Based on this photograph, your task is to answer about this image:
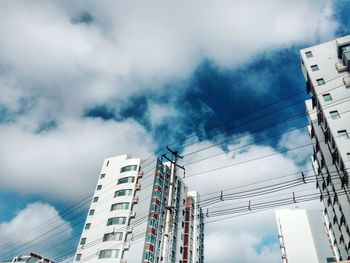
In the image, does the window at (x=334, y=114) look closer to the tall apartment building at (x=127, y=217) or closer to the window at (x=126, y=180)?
the tall apartment building at (x=127, y=217)

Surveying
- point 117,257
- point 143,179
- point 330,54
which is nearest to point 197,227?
point 143,179

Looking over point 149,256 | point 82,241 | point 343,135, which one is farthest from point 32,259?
point 343,135

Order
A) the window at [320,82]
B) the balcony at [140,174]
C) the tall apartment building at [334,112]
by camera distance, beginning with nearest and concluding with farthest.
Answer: the tall apartment building at [334,112]
the window at [320,82]
the balcony at [140,174]

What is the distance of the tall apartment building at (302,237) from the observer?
84.8 metres

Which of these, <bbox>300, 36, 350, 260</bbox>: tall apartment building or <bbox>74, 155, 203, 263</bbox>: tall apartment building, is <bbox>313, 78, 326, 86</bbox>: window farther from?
<bbox>74, 155, 203, 263</bbox>: tall apartment building

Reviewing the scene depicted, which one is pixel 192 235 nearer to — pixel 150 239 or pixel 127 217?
pixel 150 239

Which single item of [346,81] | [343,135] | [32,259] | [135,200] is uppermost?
[346,81]

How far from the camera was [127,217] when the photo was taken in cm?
5684

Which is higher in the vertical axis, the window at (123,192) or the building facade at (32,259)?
the window at (123,192)

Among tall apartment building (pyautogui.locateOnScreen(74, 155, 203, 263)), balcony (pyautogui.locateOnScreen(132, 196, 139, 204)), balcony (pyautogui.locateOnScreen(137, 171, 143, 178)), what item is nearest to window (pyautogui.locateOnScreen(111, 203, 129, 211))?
tall apartment building (pyautogui.locateOnScreen(74, 155, 203, 263))

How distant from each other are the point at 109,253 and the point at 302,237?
6430 cm

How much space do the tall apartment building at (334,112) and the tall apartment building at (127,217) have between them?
25664 mm

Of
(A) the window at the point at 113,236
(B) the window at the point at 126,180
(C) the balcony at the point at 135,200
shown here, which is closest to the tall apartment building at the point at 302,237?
(C) the balcony at the point at 135,200

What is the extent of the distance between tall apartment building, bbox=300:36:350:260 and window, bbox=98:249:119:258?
37.7m
